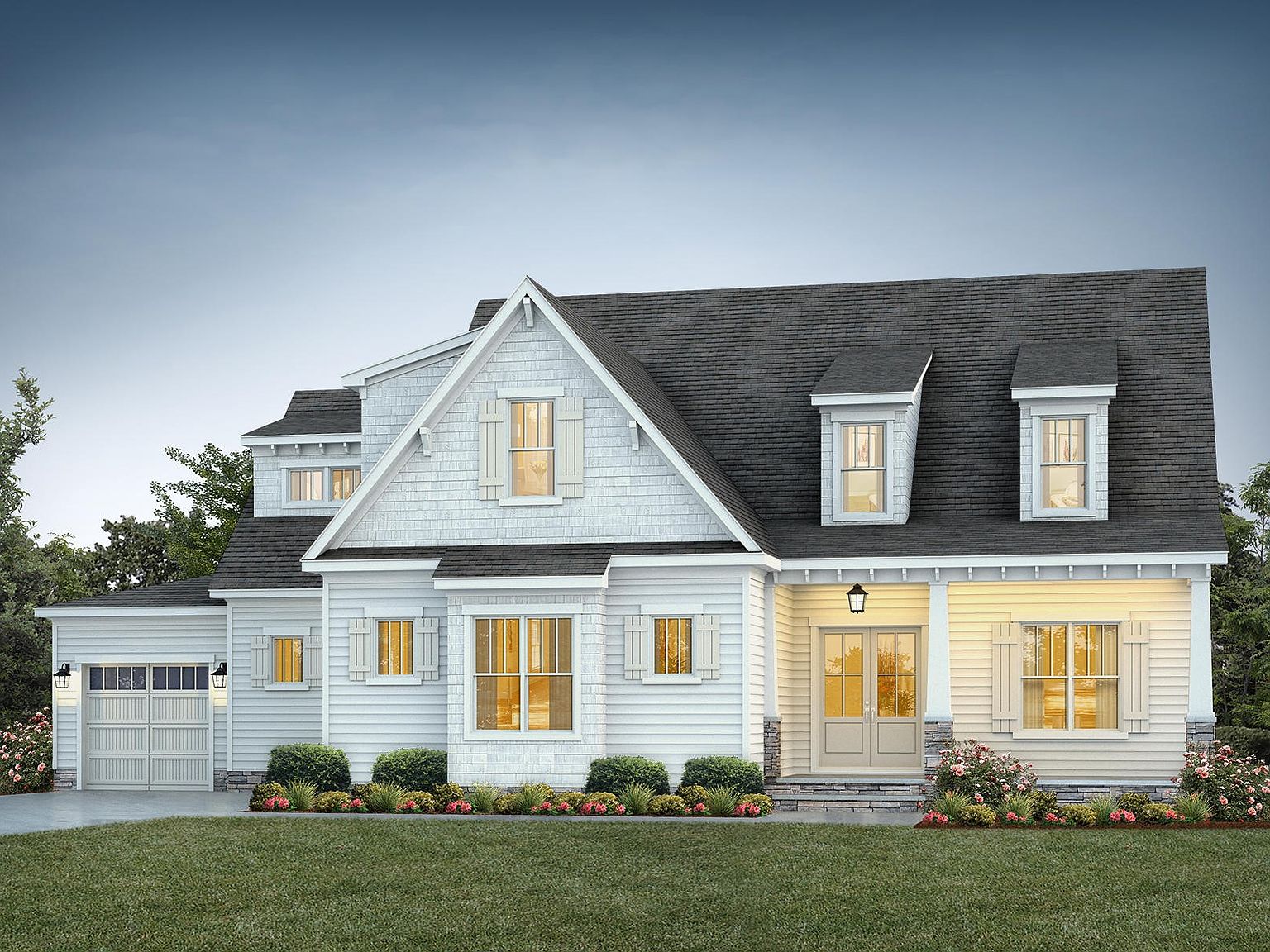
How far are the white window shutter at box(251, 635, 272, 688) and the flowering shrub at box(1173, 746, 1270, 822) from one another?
549 inches

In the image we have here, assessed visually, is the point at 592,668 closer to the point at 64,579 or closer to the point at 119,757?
the point at 119,757

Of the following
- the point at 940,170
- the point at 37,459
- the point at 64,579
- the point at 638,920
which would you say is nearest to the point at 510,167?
the point at 940,170

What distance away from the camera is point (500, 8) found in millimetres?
28828

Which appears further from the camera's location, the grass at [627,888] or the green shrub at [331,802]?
the green shrub at [331,802]

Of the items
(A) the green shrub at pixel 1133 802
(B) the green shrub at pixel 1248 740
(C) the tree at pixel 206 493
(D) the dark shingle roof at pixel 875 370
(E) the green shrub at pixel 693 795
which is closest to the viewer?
(A) the green shrub at pixel 1133 802

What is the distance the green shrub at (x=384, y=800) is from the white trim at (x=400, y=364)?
669 cm

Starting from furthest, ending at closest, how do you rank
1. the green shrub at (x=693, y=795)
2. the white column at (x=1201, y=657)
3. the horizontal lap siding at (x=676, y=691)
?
1. the horizontal lap siding at (x=676, y=691)
2. the white column at (x=1201, y=657)
3. the green shrub at (x=693, y=795)

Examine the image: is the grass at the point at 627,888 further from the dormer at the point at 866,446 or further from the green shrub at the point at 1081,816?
the dormer at the point at 866,446

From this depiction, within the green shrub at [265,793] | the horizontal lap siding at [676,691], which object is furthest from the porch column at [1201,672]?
the green shrub at [265,793]

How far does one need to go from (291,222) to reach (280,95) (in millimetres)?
3352

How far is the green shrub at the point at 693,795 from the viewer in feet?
65.9

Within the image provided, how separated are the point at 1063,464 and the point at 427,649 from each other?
9.88 metres

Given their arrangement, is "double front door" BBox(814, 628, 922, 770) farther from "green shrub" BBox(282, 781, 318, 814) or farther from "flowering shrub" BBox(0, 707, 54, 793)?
"flowering shrub" BBox(0, 707, 54, 793)

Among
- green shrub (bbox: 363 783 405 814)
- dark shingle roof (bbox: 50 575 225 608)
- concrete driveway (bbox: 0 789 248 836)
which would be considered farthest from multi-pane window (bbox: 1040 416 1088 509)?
dark shingle roof (bbox: 50 575 225 608)
